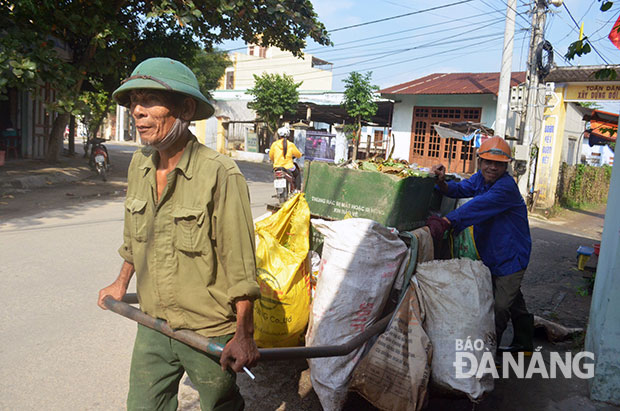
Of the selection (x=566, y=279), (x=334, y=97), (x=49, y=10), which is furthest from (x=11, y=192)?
(x=334, y=97)

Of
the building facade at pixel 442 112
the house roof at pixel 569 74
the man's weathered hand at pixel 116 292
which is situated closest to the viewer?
the man's weathered hand at pixel 116 292

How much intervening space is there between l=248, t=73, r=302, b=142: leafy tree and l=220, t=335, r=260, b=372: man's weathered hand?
21889 millimetres

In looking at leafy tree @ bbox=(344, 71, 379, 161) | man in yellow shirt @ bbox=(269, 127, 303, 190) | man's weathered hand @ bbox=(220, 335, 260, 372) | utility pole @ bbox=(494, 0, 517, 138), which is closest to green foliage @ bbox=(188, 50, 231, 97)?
leafy tree @ bbox=(344, 71, 379, 161)

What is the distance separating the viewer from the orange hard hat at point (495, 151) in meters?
3.36

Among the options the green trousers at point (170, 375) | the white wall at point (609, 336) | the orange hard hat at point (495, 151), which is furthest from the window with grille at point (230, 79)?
the green trousers at point (170, 375)

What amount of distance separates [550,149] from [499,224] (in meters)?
12.9

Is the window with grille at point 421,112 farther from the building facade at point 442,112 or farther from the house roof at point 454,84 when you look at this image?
the house roof at point 454,84

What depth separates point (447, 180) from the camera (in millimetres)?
3900

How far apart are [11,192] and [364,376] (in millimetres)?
9272

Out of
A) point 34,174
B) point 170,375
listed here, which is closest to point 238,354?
point 170,375

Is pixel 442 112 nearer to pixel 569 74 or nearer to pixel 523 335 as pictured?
pixel 569 74

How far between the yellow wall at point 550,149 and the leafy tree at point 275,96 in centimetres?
1206

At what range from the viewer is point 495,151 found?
11.0 feet

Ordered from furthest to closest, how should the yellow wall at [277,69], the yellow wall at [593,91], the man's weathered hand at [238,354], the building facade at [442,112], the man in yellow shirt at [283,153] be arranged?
the yellow wall at [277,69] < the building facade at [442,112] < the yellow wall at [593,91] < the man in yellow shirt at [283,153] < the man's weathered hand at [238,354]
